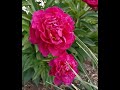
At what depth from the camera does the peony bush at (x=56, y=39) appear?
6.28 feet

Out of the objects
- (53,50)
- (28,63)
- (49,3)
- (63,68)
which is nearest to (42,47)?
(53,50)

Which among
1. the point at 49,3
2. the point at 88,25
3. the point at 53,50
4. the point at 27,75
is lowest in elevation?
the point at 27,75

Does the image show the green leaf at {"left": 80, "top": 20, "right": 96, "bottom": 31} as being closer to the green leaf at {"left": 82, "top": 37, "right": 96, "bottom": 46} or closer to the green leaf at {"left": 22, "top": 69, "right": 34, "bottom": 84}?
the green leaf at {"left": 82, "top": 37, "right": 96, "bottom": 46}

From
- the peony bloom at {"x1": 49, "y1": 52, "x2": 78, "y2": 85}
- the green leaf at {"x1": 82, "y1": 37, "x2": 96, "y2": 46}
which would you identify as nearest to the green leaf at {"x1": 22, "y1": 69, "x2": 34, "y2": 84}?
the peony bloom at {"x1": 49, "y1": 52, "x2": 78, "y2": 85}

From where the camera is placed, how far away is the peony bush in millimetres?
1916

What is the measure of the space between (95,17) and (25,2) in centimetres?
50

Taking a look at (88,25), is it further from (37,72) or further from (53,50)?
(53,50)

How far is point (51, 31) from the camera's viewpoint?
191 centimetres

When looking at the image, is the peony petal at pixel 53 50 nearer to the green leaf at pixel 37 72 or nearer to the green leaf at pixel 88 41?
the green leaf at pixel 37 72

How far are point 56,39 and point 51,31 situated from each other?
0.05 metres
